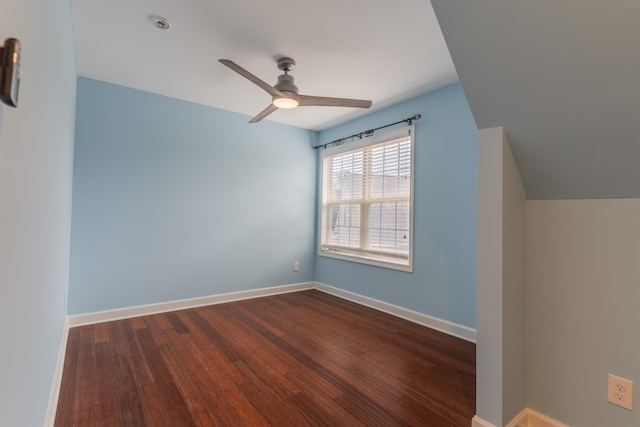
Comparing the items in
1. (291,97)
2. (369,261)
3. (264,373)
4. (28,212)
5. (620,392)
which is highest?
(291,97)

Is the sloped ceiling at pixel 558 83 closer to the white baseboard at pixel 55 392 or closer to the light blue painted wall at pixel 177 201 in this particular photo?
the white baseboard at pixel 55 392

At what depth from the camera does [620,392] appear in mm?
1396

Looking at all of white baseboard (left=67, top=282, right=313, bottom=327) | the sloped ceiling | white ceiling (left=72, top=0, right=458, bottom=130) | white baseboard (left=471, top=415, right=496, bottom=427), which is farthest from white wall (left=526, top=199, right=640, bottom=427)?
white baseboard (left=67, top=282, right=313, bottom=327)

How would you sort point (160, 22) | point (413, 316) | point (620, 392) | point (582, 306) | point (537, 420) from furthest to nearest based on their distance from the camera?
point (413, 316) < point (160, 22) < point (537, 420) < point (582, 306) < point (620, 392)

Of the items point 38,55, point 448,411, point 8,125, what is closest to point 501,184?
point 448,411

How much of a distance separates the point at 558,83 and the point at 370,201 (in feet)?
8.79

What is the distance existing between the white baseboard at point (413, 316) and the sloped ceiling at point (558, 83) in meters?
1.69

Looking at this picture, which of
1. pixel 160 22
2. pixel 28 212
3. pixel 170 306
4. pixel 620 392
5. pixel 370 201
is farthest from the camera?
pixel 370 201

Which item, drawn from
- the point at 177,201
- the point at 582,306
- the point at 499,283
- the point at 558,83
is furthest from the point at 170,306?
the point at 558,83

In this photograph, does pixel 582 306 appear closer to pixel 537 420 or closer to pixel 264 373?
pixel 537 420

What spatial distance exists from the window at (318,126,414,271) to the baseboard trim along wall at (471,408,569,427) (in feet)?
5.76

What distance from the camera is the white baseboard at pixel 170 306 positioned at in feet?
10.0

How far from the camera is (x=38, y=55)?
115cm

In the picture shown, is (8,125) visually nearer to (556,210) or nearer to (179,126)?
(556,210)
